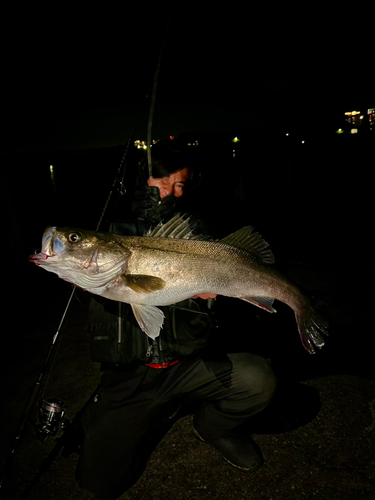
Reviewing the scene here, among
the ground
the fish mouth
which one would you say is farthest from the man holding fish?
the ground

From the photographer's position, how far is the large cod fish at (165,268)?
2.20 m

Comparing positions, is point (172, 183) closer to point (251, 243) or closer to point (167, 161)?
point (167, 161)

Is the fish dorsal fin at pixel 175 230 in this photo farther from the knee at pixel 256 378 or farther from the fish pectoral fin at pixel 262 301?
the knee at pixel 256 378

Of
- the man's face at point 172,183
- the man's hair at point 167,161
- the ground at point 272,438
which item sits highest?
the man's hair at point 167,161

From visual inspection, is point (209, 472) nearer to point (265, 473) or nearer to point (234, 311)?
point (265, 473)

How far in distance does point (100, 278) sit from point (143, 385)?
40.4 inches

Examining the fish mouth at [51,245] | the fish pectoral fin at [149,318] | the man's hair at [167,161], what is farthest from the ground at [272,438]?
the man's hair at [167,161]

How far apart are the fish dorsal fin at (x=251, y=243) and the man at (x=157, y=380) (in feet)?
1.54

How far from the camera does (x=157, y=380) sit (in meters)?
2.68

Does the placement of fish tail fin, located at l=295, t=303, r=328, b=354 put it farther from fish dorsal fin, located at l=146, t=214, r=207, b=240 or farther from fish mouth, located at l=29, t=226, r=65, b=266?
fish mouth, located at l=29, t=226, r=65, b=266

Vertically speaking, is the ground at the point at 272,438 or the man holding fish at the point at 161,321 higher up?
the man holding fish at the point at 161,321

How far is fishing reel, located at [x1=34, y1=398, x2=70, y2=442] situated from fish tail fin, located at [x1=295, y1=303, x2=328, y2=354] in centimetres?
202

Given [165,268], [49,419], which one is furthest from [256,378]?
[49,419]

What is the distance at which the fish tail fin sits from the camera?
99.5 inches
